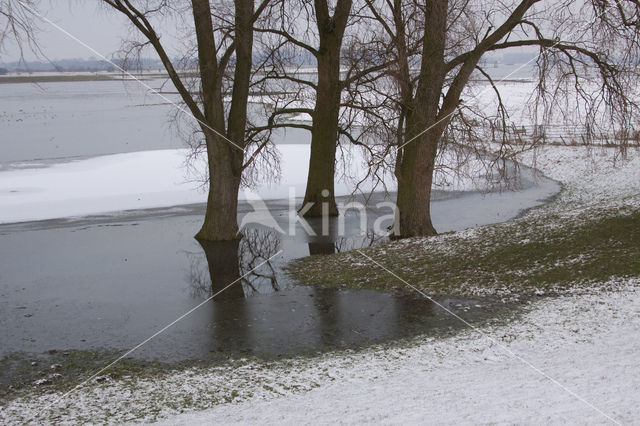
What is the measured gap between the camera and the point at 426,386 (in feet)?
24.3

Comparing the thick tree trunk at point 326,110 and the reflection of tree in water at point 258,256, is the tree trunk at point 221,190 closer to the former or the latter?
the reflection of tree in water at point 258,256

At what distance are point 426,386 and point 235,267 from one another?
7978 millimetres

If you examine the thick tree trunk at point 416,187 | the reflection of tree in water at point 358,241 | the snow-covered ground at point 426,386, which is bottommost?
the snow-covered ground at point 426,386

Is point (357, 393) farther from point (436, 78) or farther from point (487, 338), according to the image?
point (436, 78)

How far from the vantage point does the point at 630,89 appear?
1531cm

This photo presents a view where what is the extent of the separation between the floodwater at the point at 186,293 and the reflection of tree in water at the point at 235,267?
0.08ft

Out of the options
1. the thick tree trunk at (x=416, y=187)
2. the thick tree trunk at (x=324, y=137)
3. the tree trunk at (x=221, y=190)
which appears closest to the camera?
the thick tree trunk at (x=416, y=187)

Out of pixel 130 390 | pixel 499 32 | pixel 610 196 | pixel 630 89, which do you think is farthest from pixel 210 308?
pixel 610 196

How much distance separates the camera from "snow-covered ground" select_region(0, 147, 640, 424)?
6.76 meters

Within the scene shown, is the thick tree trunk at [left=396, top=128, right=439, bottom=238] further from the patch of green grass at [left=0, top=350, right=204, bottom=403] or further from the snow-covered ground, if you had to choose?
the patch of green grass at [left=0, top=350, right=204, bottom=403]

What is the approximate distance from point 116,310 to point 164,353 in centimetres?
269

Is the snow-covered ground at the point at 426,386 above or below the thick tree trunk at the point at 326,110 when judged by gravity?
below

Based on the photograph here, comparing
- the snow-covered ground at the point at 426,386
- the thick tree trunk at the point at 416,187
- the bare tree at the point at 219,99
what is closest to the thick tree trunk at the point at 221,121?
the bare tree at the point at 219,99

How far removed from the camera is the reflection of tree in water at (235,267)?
12945 mm
